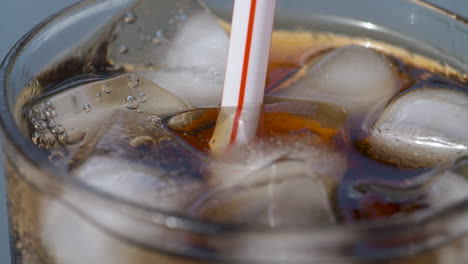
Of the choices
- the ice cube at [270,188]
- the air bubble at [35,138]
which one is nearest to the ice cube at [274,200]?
the ice cube at [270,188]

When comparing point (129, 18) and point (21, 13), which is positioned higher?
point (129, 18)

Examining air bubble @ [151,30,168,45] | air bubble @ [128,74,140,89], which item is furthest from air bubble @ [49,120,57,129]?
air bubble @ [151,30,168,45]

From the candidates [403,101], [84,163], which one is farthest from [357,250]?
[403,101]

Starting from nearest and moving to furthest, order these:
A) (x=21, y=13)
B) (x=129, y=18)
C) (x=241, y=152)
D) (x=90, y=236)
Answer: (x=90, y=236)
(x=241, y=152)
(x=129, y=18)
(x=21, y=13)

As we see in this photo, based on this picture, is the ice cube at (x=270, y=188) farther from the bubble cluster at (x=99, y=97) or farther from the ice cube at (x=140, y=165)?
the bubble cluster at (x=99, y=97)

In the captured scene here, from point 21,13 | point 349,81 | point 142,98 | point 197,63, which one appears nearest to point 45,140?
point 142,98

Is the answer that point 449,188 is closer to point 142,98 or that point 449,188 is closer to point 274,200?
point 274,200

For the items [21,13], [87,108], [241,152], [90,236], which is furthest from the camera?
[21,13]
